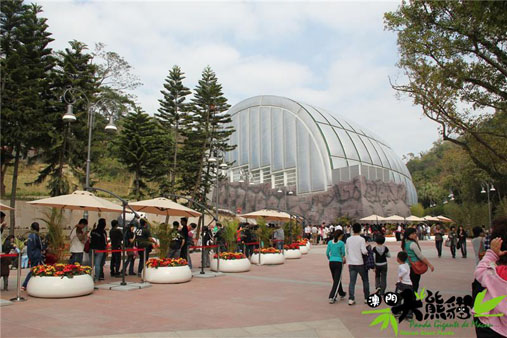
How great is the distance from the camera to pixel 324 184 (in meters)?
44.5

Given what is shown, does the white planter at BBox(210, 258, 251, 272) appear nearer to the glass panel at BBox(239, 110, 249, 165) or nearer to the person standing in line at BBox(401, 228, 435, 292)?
the person standing in line at BBox(401, 228, 435, 292)

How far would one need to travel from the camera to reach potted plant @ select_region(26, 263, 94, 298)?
27.7 feet

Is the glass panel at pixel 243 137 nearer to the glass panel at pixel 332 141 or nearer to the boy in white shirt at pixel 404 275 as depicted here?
the glass panel at pixel 332 141

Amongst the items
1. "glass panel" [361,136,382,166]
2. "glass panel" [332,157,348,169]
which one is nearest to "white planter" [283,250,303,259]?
"glass panel" [332,157,348,169]

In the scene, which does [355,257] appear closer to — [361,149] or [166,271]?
[166,271]

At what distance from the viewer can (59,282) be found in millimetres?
8477

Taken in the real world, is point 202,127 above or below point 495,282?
above

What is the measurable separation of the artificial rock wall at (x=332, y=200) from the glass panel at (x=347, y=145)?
5.24 metres

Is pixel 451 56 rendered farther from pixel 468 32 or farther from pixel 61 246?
pixel 61 246

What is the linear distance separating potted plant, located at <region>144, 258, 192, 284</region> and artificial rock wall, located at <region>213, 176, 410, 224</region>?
29.0 metres

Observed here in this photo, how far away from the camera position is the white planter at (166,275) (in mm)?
10945

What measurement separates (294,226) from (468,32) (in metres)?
13.7

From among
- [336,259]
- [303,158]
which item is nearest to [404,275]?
[336,259]

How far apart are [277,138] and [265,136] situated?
6.40ft
